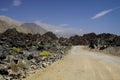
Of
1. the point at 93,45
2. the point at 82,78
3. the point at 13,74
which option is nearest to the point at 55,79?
the point at 82,78

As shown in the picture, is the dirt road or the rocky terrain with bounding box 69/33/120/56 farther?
the rocky terrain with bounding box 69/33/120/56

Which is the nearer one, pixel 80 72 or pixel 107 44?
pixel 80 72

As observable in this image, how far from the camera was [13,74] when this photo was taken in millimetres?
19125

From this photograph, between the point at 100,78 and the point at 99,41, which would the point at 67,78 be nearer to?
the point at 100,78

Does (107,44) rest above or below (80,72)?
above

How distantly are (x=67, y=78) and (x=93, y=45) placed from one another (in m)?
67.4

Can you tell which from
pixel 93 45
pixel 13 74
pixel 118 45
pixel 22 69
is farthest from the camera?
pixel 93 45

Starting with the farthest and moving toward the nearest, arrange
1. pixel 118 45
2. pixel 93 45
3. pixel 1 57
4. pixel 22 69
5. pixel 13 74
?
1. pixel 93 45
2. pixel 118 45
3. pixel 1 57
4. pixel 22 69
5. pixel 13 74

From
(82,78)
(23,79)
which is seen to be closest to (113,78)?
(82,78)

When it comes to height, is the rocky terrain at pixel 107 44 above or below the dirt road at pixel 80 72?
above

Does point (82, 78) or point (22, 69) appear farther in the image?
point (22, 69)

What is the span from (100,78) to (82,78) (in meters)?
1.56

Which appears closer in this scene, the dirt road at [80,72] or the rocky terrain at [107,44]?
the dirt road at [80,72]

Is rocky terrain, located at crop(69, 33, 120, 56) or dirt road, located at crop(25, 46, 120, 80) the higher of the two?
rocky terrain, located at crop(69, 33, 120, 56)
